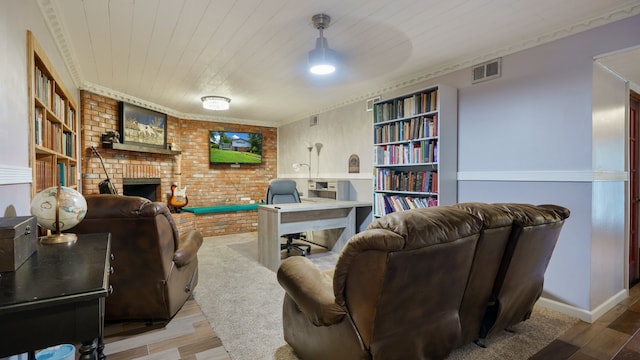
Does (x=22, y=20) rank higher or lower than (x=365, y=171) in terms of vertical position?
higher

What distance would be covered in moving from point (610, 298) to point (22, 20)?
4.83 m

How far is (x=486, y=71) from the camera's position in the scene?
313 cm

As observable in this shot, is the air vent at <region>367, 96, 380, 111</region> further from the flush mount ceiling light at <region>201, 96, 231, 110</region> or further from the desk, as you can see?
the flush mount ceiling light at <region>201, 96, 231, 110</region>

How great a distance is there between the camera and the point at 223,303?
2740 millimetres

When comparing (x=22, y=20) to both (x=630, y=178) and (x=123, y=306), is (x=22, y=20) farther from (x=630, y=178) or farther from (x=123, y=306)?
(x=630, y=178)

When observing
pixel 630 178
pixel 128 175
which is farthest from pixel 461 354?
pixel 128 175

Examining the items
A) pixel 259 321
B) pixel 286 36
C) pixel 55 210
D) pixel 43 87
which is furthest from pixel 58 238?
pixel 286 36

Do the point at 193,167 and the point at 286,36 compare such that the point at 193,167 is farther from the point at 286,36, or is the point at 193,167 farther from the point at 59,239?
the point at 59,239

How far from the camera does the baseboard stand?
2482 millimetres

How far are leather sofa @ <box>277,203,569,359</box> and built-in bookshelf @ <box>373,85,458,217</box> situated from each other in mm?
1400

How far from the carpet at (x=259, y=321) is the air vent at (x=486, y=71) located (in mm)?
2187

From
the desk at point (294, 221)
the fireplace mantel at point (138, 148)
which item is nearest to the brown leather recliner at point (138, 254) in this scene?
the desk at point (294, 221)

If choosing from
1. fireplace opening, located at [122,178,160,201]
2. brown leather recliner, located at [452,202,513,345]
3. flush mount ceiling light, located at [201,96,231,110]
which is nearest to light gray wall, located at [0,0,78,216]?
brown leather recliner, located at [452,202,513,345]

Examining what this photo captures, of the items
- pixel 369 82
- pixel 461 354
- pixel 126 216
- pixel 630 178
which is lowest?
pixel 461 354
